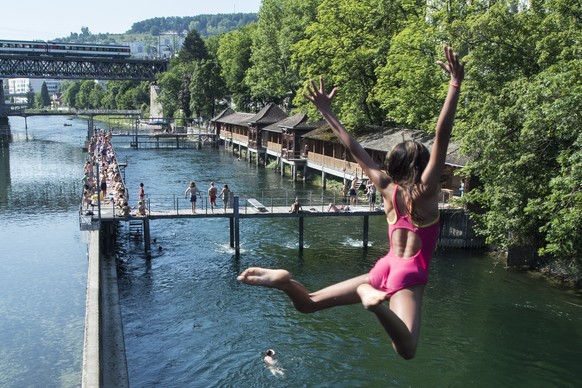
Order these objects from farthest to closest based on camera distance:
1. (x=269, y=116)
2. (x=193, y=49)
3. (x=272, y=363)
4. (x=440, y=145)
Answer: (x=193, y=49)
(x=269, y=116)
(x=272, y=363)
(x=440, y=145)

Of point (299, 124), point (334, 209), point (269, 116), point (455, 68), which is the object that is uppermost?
point (455, 68)

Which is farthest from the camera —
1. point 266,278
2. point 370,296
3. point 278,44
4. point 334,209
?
point 278,44

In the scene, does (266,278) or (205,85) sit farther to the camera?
(205,85)

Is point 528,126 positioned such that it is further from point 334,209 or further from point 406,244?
point 406,244

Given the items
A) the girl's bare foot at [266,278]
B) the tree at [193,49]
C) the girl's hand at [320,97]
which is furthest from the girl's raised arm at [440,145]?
the tree at [193,49]

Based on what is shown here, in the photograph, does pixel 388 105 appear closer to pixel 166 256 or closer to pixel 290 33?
pixel 166 256

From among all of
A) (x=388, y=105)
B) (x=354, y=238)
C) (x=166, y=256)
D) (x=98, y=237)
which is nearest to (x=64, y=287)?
(x=98, y=237)

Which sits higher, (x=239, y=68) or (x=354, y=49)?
(x=239, y=68)

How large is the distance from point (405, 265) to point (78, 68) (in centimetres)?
14118

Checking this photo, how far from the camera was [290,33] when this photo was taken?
69812mm

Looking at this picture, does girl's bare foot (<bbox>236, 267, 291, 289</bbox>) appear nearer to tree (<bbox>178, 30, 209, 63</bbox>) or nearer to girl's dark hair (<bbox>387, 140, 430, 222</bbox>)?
girl's dark hair (<bbox>387, 140, 430, 222</bbox>)

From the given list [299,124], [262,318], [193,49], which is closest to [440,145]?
[262,318]

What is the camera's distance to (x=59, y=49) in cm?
13350

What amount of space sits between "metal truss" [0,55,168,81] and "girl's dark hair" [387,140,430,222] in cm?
12619
